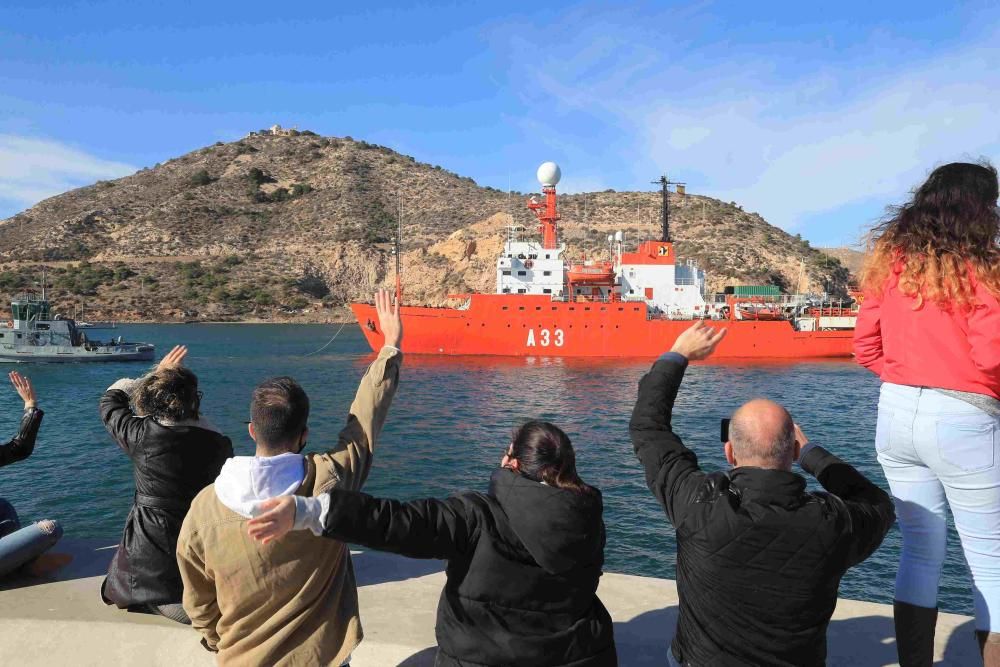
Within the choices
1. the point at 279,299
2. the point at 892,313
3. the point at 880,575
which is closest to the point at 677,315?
the point at 880,575

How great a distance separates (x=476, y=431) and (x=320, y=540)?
12.2 m

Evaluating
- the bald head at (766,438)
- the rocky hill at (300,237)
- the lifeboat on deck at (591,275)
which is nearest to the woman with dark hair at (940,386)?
the bald head at (766,438)

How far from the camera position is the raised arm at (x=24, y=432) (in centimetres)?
318

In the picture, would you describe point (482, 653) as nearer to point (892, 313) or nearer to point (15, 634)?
point (892, 313)

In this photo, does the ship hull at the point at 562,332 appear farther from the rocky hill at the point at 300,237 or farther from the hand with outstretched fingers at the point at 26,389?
the hand with outstretched fingers at the point at 26,389

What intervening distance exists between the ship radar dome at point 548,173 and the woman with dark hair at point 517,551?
30668mm

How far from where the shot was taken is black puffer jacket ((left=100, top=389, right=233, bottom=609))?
258 centimetres

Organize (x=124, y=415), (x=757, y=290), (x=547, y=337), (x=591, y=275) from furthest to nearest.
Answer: (x=757, y=290) < (x=591, y=275) < (x=547, y=337) < (x=124, y=415)

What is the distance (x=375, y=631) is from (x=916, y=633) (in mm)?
1950

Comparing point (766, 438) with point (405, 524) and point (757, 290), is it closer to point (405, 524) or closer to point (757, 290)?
point (405, 524)

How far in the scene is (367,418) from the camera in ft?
7.15

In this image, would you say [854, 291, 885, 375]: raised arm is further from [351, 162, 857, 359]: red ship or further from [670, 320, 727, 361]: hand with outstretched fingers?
[351, 162, 857, 359]: red ship

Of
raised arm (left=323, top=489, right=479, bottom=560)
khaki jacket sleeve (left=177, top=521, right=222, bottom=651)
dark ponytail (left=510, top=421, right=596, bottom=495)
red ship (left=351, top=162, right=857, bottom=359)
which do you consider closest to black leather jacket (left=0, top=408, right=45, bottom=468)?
khaki jacket sleeve (left=177, top=521, right=222, bottom=651)

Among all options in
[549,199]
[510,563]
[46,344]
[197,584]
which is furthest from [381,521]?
[46,344]
